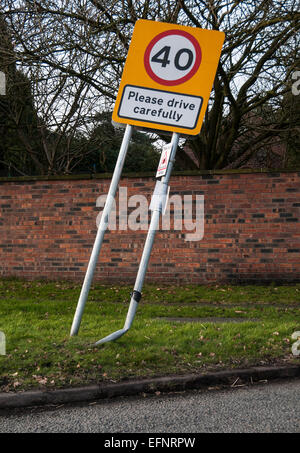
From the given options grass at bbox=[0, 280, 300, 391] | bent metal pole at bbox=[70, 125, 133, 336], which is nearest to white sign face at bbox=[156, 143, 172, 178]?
bent metal pole at bbox=[70, 125, 133, 336]

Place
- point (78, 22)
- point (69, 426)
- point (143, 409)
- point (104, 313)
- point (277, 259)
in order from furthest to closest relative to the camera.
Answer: point (78, 22) < point (277, 259) < point (104, 313) < point (143, 409) < point (69, 426)

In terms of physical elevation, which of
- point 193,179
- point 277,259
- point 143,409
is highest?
point 193,179

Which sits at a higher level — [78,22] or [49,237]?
[78,22]

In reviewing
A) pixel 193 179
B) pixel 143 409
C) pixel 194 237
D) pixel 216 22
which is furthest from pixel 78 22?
pixel 143 409

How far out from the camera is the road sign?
5613 millimetres

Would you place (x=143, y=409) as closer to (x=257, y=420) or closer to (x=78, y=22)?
(x=257, y=420)

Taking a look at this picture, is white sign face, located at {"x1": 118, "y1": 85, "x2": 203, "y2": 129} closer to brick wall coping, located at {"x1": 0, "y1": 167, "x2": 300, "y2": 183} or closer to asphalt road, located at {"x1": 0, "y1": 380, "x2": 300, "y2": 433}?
asphalt road, located at {"x1": 0, "y1": 380, "x2": 300, "y2": 433}

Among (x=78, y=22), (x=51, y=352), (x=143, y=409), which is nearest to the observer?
(x=143, y=409)

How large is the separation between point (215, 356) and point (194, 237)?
14.8ft

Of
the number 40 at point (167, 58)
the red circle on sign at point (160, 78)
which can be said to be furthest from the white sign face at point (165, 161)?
the number 40 at point (167, 58)

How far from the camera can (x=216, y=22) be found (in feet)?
30.3

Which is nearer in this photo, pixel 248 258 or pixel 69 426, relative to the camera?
pixel 69 426

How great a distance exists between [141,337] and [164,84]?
9.53 ft

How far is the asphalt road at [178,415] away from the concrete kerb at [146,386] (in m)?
0.09
